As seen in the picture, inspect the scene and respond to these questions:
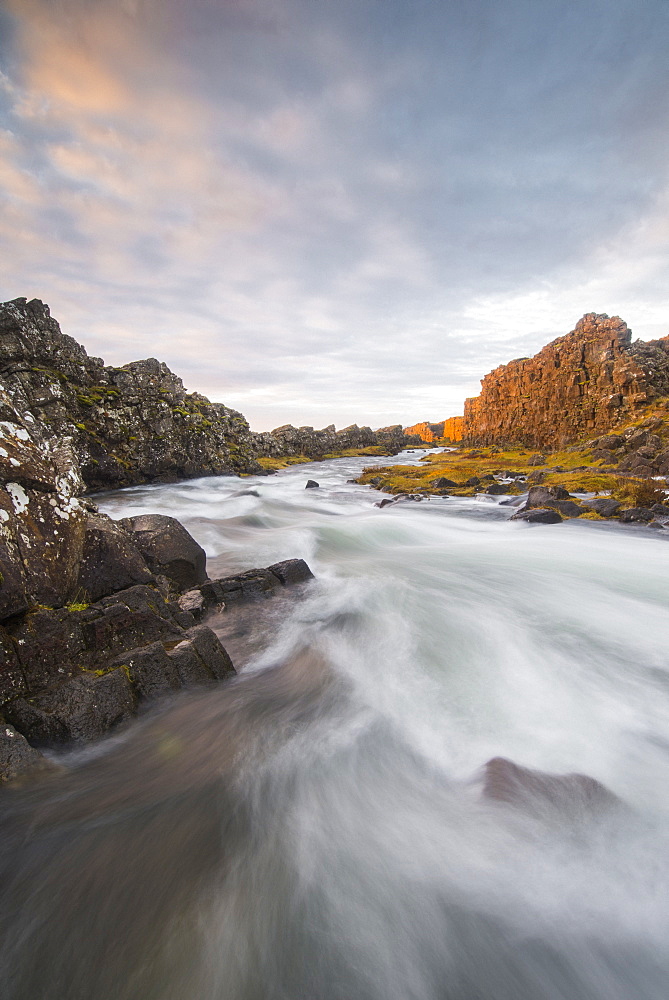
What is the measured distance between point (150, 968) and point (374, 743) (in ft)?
10.5

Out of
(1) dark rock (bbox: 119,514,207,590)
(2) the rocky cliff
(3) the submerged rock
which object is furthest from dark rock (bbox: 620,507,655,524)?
(2) the rocky cliff

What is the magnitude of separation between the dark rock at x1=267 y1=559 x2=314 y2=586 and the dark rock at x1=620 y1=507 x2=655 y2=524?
Answer: 52.1 ft

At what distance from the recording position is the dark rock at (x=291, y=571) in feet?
35.1

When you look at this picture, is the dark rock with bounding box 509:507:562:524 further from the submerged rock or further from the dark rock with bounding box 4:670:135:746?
the submerged rock

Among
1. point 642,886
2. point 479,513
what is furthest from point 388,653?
point 479,513

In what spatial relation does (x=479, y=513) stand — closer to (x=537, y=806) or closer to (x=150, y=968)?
(x=537, y=806)

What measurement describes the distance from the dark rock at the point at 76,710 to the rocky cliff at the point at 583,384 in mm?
69646

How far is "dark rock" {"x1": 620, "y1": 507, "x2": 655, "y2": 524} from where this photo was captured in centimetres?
1761

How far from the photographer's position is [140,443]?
3388 centimetres

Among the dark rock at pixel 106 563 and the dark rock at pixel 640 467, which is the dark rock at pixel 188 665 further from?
the dark rock at pixel 640 467

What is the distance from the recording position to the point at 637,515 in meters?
17.7

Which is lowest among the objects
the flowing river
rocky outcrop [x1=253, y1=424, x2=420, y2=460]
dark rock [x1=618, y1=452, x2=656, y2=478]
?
the flowing river

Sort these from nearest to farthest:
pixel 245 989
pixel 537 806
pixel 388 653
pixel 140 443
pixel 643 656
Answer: pixel 245 989 → pixel 537 806 → pixel 643 656 → pixel 388 653 → pixel 140 443

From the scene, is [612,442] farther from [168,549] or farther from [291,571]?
[168,549]
